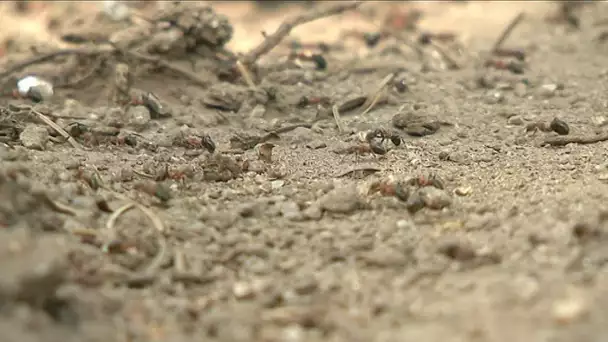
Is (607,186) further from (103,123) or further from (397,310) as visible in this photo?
(103,123)

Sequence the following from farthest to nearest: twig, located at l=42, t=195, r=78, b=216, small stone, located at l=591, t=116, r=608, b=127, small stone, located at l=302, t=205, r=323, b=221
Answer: small stone, located at l=591, t=116, r=608, b=127
small stone, located at l=302, t=205, r=323, b=221
twig, located at l=42, t=195, r=78, b=216

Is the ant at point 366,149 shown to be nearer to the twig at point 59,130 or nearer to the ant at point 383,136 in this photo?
the ant at point 383,136

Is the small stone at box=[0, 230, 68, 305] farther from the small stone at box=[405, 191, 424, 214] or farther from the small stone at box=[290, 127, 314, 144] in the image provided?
the small stone at box=[290, 127, 314, 144]

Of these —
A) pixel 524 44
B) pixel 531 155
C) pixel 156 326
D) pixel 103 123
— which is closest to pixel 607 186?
pixel 531 155

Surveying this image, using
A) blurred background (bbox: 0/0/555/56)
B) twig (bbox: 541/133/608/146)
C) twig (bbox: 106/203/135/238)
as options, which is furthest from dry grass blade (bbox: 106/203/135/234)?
blurred background (bbox: 0/0/555/56)

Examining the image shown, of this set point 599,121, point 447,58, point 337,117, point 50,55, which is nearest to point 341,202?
point 337,117
